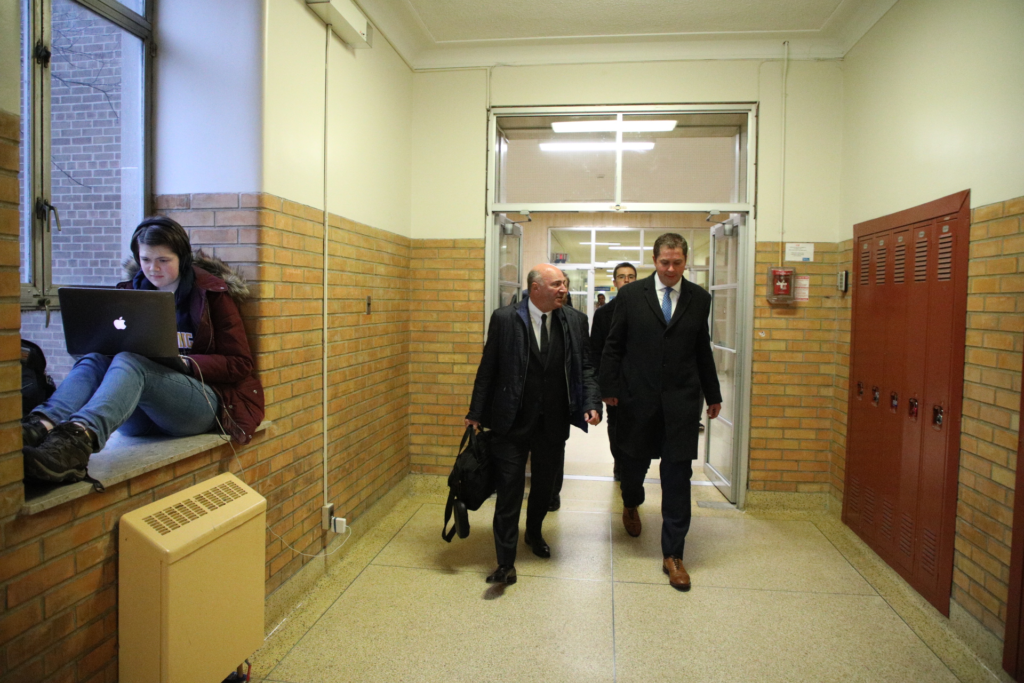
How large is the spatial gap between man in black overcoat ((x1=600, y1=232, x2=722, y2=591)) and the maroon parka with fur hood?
184 cm

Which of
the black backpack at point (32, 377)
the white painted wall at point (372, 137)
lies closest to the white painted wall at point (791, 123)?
the white painted wall at point (372, 137)

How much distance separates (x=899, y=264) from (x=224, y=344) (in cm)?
336

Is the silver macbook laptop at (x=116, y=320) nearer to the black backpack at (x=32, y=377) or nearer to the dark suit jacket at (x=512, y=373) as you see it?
the black backpack at (x=32, y=377)

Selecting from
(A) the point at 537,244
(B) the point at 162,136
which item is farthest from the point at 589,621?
(A) the point at 537,244

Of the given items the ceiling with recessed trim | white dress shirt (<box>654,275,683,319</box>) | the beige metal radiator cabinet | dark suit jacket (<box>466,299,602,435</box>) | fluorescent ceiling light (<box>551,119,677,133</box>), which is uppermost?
the ceiling with recessed trim

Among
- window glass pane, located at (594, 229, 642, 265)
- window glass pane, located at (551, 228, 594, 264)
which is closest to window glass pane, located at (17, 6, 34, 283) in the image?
window glass pane, located at (551, 228, 594, 264)

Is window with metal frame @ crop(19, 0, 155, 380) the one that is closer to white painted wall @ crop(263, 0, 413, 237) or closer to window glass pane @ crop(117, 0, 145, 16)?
window glass pane @ crop(117, 0, 145, 16)

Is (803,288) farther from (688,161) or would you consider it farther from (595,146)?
(595,146)

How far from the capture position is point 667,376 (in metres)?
2.97

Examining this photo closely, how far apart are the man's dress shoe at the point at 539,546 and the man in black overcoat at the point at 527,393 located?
0.32 m

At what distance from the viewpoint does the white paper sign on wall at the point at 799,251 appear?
391 centimetres

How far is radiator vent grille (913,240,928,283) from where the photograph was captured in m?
2.78

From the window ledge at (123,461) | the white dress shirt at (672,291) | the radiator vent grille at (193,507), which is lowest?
the radiator vent grille at (193,507)

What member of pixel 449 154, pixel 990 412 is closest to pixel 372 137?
pixel 449 154
